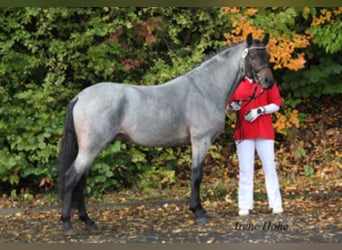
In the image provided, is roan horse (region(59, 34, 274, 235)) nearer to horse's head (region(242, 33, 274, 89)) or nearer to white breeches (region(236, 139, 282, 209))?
horse's head (region(242, 33, 274, 89))

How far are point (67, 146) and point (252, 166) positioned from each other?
6.67ft

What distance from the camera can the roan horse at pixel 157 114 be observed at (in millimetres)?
5641

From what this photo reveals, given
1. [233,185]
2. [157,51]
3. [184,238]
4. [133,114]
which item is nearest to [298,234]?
[184,238]

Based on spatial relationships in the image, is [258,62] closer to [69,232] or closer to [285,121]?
[69,232]

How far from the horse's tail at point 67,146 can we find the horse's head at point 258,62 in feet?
6.06

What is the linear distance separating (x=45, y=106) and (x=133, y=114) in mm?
3137

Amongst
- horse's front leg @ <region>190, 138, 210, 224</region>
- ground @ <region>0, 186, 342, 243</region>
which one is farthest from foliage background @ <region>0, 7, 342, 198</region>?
horse's front leg @ <region>190, 138, 210, 224</region>

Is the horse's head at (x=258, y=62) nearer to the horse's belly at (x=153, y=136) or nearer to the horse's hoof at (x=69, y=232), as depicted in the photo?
the horse's belly at (x=153, y=136)

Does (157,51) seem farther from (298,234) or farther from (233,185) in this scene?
(298,234)

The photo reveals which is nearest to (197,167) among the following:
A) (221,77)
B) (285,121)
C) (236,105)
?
(236,105)

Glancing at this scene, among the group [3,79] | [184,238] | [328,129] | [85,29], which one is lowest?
[184,238]

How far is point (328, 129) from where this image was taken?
10.5 meters

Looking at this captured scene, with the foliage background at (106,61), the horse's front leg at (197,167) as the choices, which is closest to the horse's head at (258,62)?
the horse's front leg at (197,167)

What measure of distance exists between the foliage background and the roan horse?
6.55ft
